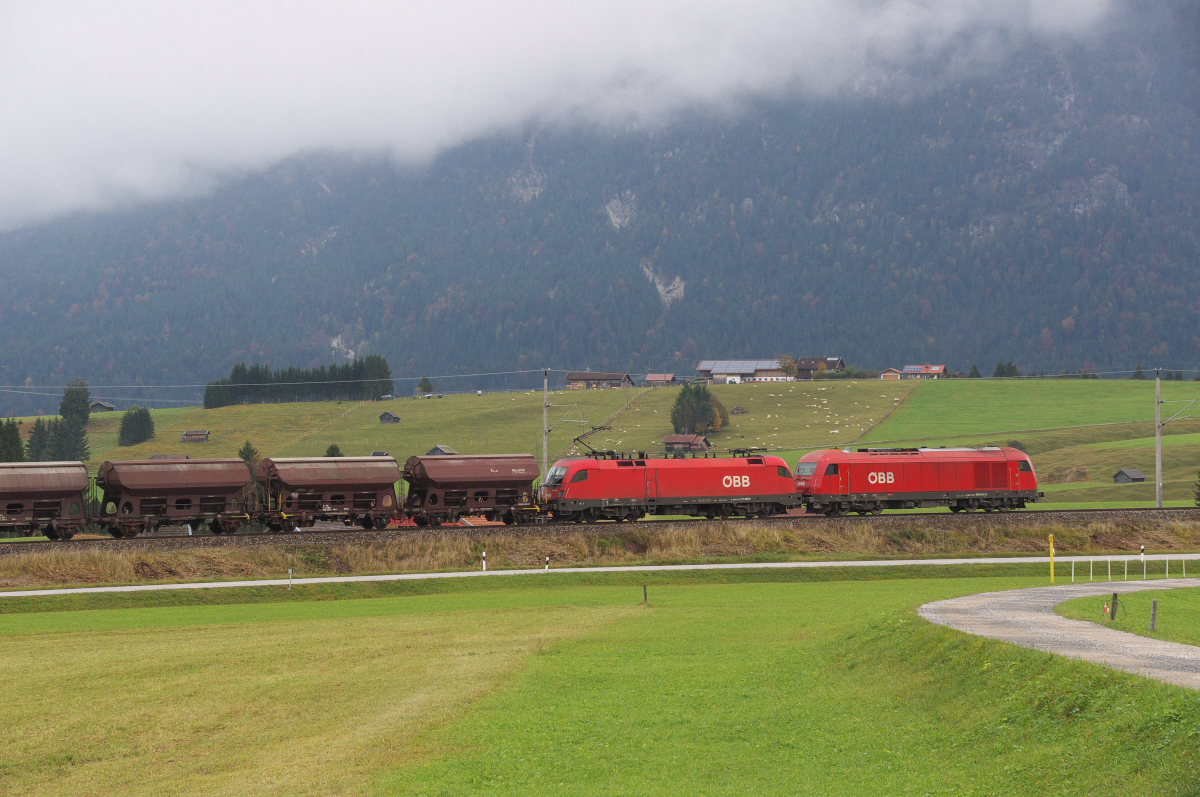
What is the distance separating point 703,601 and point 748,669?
54.7ft

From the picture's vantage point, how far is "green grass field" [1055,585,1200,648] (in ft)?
72.8

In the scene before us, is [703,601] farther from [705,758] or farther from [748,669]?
[705,758]

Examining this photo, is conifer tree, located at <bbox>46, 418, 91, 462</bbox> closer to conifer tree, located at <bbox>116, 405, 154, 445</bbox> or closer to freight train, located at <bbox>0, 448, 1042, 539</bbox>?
conifer tree, located at <bbox>116, 405, 154, 445</bbox>

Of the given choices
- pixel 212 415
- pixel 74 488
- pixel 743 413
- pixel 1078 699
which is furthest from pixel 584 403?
pixel 1078 699

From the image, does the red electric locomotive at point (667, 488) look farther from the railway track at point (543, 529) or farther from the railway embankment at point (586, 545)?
the railway embankment at point (586, 545)

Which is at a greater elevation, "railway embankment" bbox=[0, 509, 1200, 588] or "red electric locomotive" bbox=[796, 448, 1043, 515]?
"red electric locomotive" bbox=[796, 448, 1043, 515]

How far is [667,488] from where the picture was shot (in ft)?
198

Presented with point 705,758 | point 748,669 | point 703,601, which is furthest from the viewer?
point 703,601

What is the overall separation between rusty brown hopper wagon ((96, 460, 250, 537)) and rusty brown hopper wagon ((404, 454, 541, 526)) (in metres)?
9.54

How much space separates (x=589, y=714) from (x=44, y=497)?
41049 millimetres

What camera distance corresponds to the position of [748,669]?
2194 centimetres

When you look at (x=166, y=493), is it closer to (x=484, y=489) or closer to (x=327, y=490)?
(x=327, y=490)

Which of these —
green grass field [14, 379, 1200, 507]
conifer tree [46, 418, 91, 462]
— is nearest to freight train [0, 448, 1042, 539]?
green grass field [14, 379, 1200, 507]

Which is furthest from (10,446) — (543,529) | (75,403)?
(75,403)
